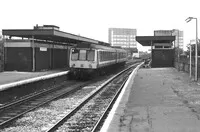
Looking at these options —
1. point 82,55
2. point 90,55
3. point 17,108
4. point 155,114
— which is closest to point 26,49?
point 82,55

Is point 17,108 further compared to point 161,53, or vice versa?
point 161,53

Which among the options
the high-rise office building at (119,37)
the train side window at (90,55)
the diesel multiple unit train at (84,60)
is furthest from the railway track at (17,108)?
the high-rise office building at (119,37)

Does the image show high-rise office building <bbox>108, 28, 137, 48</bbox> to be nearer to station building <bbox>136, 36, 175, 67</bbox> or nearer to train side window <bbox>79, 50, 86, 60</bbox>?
station building <bbox>136, 36, 175, 67</bbox>

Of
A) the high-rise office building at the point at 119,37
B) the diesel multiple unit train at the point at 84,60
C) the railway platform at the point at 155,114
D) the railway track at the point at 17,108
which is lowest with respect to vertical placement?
the railway track at the point at 17,108

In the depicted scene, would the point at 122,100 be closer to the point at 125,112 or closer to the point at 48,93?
the point at 125,112

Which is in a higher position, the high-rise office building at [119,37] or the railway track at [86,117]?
the high-rise office building at [119,37]

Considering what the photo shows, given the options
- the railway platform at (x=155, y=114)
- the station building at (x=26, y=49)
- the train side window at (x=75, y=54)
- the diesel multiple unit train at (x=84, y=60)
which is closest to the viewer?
the railway platform at (x=155, y=114)

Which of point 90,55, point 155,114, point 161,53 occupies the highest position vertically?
point 161,53

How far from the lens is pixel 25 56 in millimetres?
24125

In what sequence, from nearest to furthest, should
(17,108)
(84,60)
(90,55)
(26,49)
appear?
(17,108), (90,55), (84,60), (26,49)

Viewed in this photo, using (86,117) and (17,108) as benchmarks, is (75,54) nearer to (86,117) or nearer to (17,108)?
(17,108)

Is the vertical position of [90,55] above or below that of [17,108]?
above

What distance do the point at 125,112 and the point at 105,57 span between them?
17.2 metres

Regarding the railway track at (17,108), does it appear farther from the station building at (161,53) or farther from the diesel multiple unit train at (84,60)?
the station building at (161,53)
